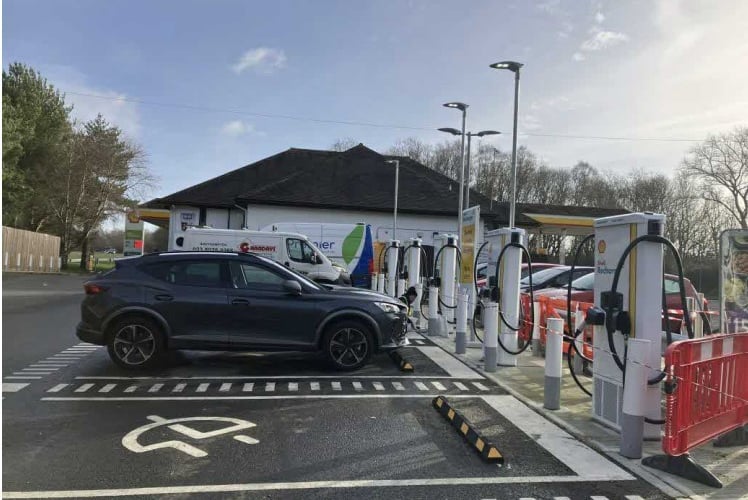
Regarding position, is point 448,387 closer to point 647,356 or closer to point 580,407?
point 580,407

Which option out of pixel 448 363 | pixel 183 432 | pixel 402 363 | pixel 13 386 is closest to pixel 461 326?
pixel 448 363

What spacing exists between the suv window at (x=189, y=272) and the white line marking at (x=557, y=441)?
401 centimetres

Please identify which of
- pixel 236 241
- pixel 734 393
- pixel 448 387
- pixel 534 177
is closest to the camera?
pixel 734 393

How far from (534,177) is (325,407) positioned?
224 ft

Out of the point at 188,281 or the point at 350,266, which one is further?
the point at 350,266

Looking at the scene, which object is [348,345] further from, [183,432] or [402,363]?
[183,432]

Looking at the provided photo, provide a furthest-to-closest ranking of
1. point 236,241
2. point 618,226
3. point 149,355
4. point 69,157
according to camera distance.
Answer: point 69,157 < point 236,241 < point 149,355 < point 618,226

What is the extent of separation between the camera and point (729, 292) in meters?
6.75

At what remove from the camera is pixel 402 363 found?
330 inches

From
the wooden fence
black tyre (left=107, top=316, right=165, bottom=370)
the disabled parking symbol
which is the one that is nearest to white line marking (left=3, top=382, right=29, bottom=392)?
black tyre (left=107, top=316, right=165, bottom=370)

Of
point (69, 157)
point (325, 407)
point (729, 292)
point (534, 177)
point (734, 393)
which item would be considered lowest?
point (325, 407)

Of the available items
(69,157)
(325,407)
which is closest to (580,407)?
(325,407)

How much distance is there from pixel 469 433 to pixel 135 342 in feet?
16.0

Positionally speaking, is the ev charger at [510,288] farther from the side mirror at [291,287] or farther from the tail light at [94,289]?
the tail light at [94,289]
